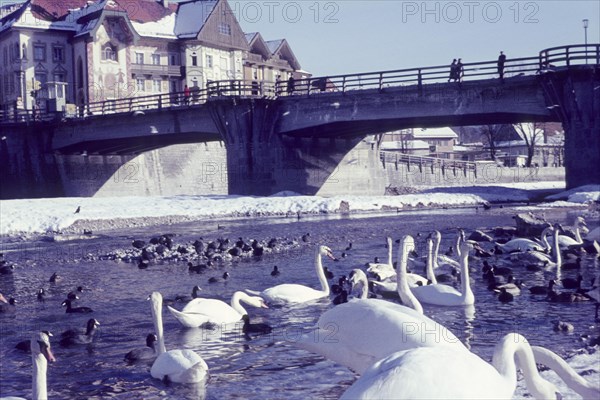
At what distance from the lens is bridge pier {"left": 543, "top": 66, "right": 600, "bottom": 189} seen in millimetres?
39875

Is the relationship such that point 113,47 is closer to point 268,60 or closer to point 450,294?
point 268,60

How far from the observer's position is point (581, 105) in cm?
4019

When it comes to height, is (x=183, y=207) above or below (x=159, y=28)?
below

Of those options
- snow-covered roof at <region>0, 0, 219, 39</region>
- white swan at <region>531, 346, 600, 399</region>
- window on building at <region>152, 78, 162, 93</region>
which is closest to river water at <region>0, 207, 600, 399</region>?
white swan at <region>531, 346, 600, 399</region>

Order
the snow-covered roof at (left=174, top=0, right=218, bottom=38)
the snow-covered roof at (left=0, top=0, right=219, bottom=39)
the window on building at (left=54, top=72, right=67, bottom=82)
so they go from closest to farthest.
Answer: the snow-covered roof at (left=0, top=0, right=219, bottom=39), the window on building at (left=54, top=72, right=67, bottom=82), the snow-covered roof at (left=174, top=0, right=218, bottom=38)

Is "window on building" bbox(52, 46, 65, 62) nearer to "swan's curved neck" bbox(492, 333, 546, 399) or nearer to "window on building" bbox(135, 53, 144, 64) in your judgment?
"window on building" bbox(135, 53, 144, 64)

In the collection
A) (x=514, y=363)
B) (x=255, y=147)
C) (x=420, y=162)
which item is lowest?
(x=514, y=363)

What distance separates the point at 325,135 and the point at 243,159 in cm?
745

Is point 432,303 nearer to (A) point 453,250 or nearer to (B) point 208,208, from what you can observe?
(A) point 453,250

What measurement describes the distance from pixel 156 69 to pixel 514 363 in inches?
2919

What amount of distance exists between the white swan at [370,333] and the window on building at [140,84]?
7209 cm

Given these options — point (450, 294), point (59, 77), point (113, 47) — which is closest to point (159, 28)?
point (113, 47)

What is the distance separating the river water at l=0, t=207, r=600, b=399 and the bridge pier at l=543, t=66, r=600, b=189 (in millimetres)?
19116

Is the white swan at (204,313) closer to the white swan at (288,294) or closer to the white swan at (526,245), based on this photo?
the white swan at (288,294)
